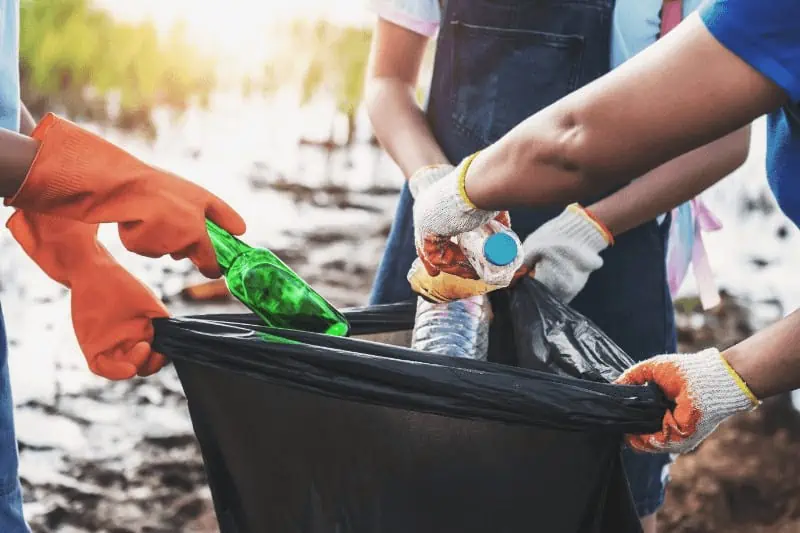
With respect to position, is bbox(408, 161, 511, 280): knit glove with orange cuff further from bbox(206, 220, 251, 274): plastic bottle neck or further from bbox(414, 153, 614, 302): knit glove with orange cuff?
bbox(206, 220, 251, 274): plastic bottle neck

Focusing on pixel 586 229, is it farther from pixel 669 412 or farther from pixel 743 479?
pixel 743 479

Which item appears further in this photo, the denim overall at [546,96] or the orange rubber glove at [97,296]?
the denim overall at [546,96]

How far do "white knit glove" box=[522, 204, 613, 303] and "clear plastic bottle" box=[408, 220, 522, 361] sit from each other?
0.11m

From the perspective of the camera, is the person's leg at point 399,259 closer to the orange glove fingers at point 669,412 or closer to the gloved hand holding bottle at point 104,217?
the gloved hand holding bottle at point 104,217

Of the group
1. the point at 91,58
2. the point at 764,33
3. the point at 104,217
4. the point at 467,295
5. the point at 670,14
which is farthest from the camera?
the point at 91,58

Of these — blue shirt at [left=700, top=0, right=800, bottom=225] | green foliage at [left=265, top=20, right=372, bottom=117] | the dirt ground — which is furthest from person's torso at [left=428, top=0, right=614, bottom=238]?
green foliage at [left=265, top=20, right=372, bottom=117]

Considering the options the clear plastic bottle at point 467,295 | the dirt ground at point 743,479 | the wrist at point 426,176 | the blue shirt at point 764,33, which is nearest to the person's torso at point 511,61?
the wrist at point 426,176

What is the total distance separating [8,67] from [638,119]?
790 millimetres

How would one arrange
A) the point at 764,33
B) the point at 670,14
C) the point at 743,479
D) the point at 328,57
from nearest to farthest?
1. the point at 764,33
2. the point at 670,14
3. the point at 743,479
4. the point at 328,57

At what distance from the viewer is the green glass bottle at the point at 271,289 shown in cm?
121

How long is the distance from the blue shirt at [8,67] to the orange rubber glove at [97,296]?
0.13 m

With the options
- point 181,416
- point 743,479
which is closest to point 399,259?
point 181,416

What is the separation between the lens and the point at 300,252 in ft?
15.0

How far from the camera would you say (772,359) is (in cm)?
104
